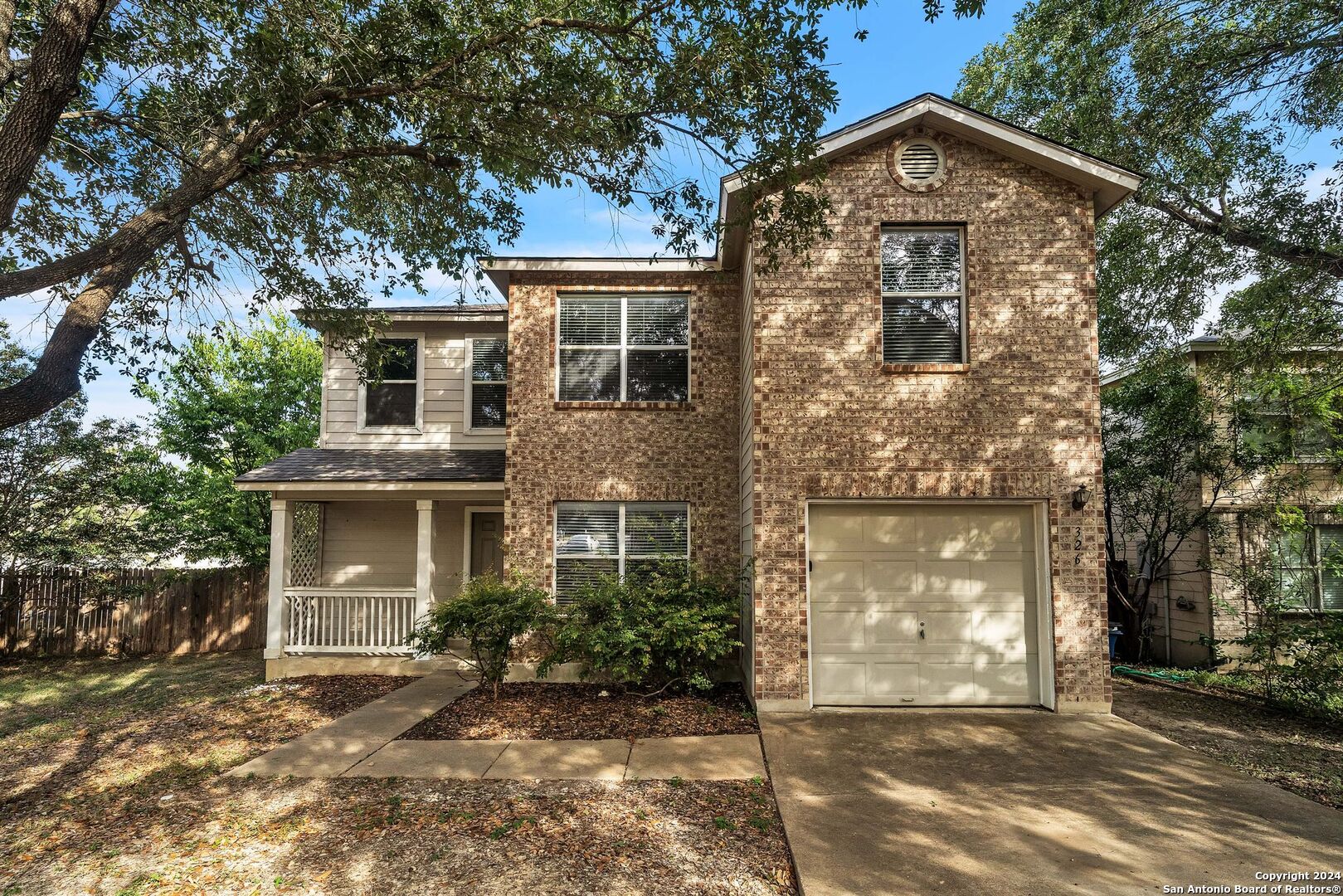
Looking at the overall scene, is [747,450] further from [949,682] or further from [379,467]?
[379,467]

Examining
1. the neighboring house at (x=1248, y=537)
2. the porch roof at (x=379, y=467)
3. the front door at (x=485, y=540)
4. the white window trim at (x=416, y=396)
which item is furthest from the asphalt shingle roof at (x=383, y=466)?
Answer: the neighboring house at (x=1248, y=537)

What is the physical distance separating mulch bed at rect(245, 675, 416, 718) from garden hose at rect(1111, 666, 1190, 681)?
10933mm

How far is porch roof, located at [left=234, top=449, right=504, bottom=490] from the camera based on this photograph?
34.7 feet

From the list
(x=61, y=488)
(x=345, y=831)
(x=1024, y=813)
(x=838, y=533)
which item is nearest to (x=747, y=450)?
(x=838, y=533)

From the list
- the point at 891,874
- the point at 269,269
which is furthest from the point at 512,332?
the point at 891,874

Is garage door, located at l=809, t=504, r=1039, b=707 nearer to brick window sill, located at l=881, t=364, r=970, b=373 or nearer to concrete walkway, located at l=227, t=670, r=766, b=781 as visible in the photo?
brick window sill, located at l=881, t=364, r=970, b=373

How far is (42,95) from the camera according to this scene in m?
4.84

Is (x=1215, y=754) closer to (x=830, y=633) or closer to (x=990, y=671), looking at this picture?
(x=990, y=671)

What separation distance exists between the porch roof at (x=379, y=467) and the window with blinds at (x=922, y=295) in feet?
19.6

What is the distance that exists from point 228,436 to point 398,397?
10476 millimetres

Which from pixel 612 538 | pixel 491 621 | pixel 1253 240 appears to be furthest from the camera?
pixel 612 538

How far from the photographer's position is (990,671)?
25.9 ft

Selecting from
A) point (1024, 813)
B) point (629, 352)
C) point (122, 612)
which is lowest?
point (1024, 813)

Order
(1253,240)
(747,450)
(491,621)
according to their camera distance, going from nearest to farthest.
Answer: (491,621)
(747,450)
(1253,240)
